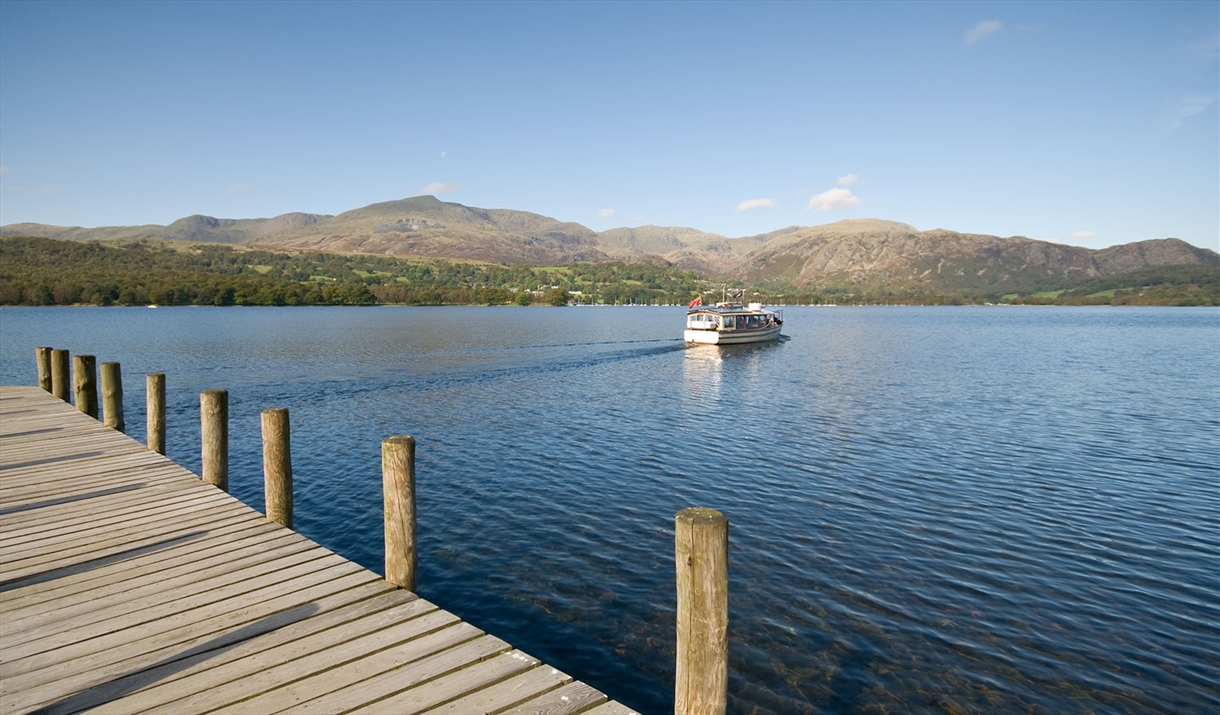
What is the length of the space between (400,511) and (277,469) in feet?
9.64

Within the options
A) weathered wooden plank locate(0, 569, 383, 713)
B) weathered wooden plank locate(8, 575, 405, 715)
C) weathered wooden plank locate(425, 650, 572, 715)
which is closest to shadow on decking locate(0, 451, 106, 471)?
weathered wooden plank locate(0, 569, 383, 713)

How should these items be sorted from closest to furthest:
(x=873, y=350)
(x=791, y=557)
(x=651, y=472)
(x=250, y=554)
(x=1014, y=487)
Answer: (x=250, y=554)
(x=791, y=557)
(x=1014, y=487)
(x=651, y=472)
(x=873, y=350)

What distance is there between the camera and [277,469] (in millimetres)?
8953

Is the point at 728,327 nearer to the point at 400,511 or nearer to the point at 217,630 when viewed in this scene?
the point at 400,511

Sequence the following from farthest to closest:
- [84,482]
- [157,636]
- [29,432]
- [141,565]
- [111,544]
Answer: [29,432] → [84,482] → [111,544] → [141,565] → [157,636]

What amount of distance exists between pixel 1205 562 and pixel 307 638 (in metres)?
14.4

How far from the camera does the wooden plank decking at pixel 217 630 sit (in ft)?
15.2

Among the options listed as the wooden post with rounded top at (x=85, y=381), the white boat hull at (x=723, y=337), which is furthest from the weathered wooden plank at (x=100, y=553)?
the white boat hull at (x=723, y=337)

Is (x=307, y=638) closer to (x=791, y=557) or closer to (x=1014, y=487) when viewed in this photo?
(x=791, y=557)

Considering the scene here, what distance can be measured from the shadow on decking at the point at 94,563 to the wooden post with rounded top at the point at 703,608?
6645 millimetres

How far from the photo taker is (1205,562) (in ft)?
36.6

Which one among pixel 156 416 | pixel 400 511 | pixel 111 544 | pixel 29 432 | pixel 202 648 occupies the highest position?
pixel 400 511

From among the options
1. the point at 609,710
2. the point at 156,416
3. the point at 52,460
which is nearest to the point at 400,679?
the point at 609,710

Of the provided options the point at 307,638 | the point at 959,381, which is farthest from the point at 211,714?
the point at 959,381
